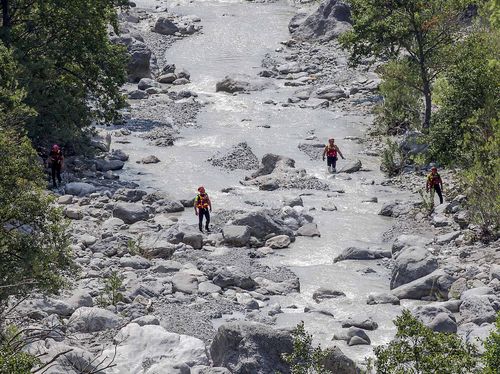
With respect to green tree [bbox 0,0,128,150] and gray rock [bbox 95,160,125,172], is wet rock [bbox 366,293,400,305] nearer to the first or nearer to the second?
green tree [bbox 0,0,128,150]

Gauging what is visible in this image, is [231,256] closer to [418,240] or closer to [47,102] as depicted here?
[418,240]

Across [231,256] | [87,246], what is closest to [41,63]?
[87,246]

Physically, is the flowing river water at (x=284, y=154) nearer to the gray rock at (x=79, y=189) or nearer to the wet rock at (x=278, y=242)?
the wet rock at (x=278, y=242)

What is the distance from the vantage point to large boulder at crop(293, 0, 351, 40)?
6028 centimetres

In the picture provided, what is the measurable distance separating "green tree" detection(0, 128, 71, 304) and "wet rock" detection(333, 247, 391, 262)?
11.2m

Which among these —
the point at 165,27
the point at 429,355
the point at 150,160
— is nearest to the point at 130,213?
the point at 150,160

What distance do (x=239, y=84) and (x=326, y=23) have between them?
1336 cm

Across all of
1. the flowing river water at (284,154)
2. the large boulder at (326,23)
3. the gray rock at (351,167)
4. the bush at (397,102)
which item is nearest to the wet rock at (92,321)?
the flowing river water at (284,154)

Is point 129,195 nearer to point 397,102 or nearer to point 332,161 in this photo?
point 332,161

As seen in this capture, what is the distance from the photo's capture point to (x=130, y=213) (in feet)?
101

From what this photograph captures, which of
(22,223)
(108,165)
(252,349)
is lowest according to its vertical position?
(108,165)

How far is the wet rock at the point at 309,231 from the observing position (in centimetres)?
2984

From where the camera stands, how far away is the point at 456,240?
27938mm

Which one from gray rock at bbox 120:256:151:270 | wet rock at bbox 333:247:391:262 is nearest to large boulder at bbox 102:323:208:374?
gray rock at bbox 120:256:151:270
